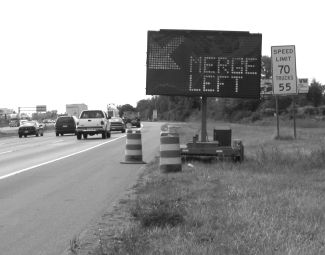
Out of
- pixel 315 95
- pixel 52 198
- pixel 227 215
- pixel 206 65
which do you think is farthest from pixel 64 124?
pixel 315 95

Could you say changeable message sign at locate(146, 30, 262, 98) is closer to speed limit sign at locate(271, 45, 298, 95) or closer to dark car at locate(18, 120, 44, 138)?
speed limit sign at locate(271, 45, 298, 95)

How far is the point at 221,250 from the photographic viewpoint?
5.57 metres

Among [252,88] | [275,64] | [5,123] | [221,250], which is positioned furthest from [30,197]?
[5,123]

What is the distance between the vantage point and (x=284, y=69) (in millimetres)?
20500

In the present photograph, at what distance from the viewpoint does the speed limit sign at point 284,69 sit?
788 inches

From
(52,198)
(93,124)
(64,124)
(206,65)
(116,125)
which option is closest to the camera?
(52,198)

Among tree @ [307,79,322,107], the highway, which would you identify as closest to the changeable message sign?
the highway

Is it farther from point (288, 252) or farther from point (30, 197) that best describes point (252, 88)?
point (288, 252)

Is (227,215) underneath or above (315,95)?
underneath

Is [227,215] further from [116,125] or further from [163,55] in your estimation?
[116,125]

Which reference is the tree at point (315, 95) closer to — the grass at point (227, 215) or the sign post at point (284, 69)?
the sign post at point (284, 69)

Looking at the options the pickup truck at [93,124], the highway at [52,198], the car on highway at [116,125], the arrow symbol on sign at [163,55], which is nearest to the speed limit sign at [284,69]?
the arrow symbol on sign at [163,55]

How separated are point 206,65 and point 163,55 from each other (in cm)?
115

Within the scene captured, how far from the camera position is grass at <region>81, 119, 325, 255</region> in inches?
228
